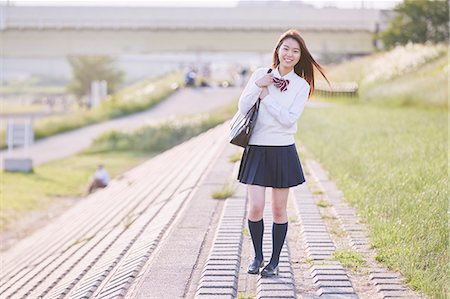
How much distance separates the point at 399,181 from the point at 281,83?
10.7ft

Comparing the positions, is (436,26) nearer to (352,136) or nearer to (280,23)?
(280,23)

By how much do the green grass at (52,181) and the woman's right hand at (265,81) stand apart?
8.87 meters

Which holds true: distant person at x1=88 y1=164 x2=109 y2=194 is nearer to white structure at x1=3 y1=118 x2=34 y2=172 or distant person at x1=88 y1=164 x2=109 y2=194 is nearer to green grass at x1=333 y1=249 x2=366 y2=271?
white structure at x1=3 y1=118 x2=34 y2=172

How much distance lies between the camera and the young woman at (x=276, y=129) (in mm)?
5406

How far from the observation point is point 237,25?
53281 mm

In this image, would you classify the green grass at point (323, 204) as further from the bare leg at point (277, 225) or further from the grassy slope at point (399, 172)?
the bare leg at point (277, 225)

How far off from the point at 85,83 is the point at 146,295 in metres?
70.1

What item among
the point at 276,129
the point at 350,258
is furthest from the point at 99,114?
the point at 276,129

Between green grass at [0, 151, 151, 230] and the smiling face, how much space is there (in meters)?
8.89

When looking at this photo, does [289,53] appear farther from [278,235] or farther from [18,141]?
[18,141]

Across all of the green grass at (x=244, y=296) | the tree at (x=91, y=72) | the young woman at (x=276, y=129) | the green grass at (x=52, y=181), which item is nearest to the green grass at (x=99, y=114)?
the green grass at (x=52, y=181)

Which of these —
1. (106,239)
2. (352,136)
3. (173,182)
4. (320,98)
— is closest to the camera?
(106,239)

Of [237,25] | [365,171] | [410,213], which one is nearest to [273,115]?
[410,213]

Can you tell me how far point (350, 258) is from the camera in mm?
5816
